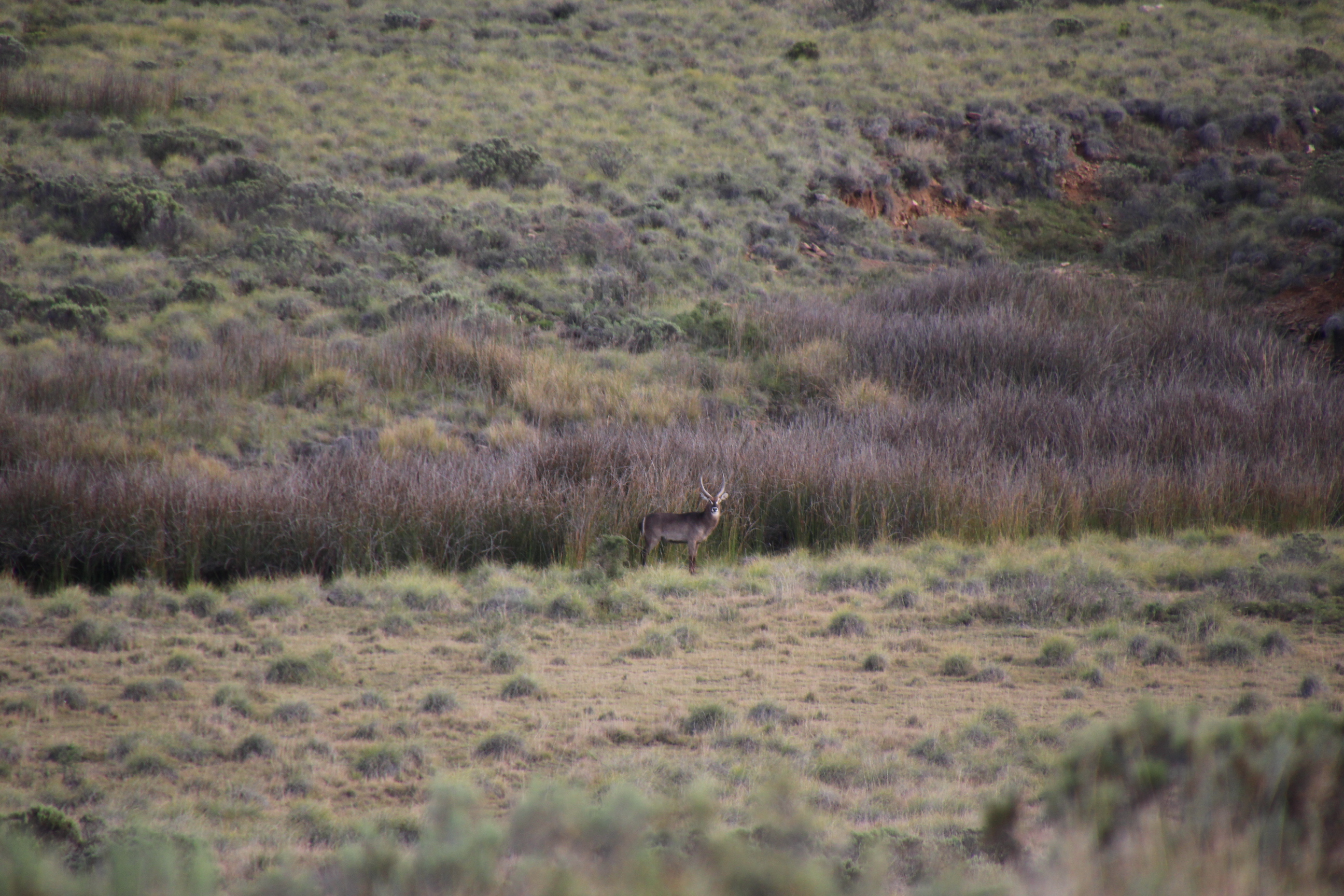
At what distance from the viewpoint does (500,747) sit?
17.5ft

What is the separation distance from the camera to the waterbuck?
8.98 m

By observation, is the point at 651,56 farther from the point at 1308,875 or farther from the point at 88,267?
the point at 1308,875

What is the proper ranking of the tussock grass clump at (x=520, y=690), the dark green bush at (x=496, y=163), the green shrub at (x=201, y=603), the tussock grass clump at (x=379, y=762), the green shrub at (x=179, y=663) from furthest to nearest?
the dark green bush at (x=496, y=163) < the green shrub at (x=201, y=603) < the green shrub at (x=179, y=663) < the tussock grass clump at (x=520, y=690) < the tussock grass clump at (x=379, y=762)

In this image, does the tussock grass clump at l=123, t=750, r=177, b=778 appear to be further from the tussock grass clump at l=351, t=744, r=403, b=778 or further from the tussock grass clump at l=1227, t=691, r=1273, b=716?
the tussock grass clump at l=1227, t=691, r=1273, b=716

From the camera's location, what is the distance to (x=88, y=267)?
1759 cm

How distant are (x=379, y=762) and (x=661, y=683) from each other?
209 centimetres

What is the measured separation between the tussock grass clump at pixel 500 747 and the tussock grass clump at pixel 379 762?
437mm

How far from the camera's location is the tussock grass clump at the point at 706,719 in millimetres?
5586

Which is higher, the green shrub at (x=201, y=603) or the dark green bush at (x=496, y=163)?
the dark green bush at (x=496, y=163)

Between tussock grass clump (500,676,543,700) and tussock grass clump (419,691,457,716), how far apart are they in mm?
377

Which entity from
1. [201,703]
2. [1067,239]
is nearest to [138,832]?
[201,703]

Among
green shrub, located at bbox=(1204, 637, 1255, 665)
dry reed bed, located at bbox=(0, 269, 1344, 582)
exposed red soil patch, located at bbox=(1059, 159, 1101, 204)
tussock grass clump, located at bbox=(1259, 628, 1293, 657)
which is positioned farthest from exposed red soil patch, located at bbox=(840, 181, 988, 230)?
green shrub, located at bbox=(1204, 637, 1255, 665)

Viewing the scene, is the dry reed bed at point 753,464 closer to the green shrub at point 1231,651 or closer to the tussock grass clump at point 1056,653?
the tussock grass clump at point 1056,653

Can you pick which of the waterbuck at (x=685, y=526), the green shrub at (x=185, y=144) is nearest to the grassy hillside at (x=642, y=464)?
the green shrub at (x=185, y=144)
